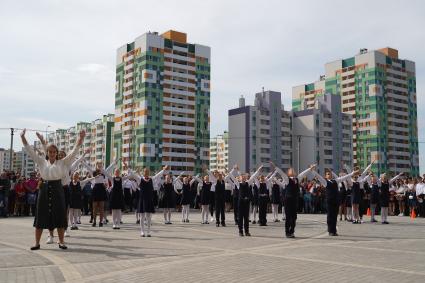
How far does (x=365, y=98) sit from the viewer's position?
433 feet

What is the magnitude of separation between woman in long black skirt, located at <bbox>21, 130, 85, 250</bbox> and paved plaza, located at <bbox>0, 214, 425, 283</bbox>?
2.10 ft

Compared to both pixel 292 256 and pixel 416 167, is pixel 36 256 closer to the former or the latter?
pixel 292 256

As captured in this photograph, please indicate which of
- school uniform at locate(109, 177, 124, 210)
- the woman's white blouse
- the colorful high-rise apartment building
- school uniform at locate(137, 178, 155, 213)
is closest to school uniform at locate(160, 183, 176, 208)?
school uniform at locate(109, 177, 124, 210)

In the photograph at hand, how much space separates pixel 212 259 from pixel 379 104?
131056 mm

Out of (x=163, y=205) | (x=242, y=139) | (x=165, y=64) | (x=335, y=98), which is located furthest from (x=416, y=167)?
(x=163, y=205)

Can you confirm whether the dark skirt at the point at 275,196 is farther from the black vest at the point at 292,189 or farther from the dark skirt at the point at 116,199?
the dark skirt at the point at 116,199

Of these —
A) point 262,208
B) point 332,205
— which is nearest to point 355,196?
point 262,208

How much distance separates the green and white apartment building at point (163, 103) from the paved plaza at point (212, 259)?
95506mm

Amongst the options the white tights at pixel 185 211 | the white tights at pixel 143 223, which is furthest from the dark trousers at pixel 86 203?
the white tights at pixel 143 223

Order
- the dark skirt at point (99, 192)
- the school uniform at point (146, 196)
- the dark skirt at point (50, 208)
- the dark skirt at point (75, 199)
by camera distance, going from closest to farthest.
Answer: the dark skirt at point (50, 208) < the school uniform at point (146, 196) < the dark skirt at point (75, 199) < the dark skirt at point (99, 192)

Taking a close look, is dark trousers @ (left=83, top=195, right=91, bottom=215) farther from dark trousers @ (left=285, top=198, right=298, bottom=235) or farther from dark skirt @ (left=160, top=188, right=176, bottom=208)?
dark trousers @ (left=285, top=198, right=298, bottom=235)

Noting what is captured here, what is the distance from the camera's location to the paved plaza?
303 inches

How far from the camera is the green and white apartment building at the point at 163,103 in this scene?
111 meters

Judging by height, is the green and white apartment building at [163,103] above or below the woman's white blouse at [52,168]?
above
